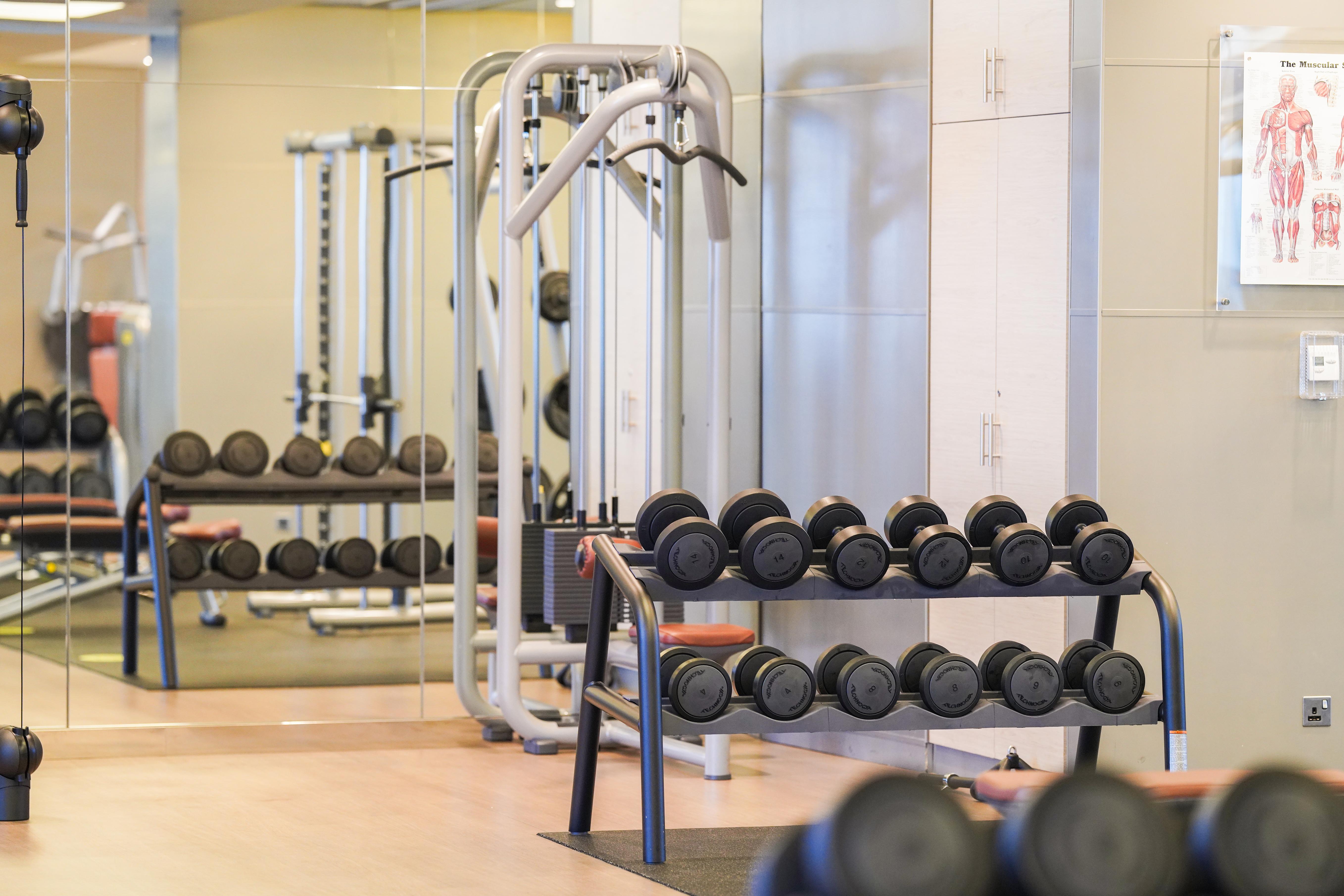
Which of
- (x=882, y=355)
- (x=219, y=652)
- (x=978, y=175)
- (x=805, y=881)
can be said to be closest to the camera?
(x=805, y=881)

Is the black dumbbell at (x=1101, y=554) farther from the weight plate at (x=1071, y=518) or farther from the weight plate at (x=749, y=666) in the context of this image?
the weight plate at (x=749, y=666)

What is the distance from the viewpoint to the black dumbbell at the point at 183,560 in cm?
545

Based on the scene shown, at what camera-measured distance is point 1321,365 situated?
429cm

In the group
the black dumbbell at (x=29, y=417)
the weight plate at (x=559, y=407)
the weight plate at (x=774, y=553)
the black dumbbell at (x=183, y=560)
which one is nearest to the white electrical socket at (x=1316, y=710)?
the weight plate at (x=774, y=553)

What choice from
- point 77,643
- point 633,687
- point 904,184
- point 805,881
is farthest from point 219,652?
point 805,881

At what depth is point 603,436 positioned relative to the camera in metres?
4.90

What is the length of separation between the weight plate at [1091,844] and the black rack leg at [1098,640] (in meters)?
1.88

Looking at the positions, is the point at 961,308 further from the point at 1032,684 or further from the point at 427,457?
the point at 427,457

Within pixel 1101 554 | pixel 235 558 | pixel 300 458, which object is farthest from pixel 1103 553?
pixel 235 558

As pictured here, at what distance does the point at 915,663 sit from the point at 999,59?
6.00ft

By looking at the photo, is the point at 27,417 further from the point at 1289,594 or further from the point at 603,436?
the point at 1289,594

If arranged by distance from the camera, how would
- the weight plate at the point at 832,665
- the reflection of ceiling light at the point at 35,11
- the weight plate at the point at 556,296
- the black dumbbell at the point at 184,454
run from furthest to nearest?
the weight plate at the point at 556,296
the black dumbbell at the point at 184,454
the reflection of ceiling light at the point at 35,11
the weight plate at the point at 832,665

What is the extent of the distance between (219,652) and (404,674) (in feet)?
2.07

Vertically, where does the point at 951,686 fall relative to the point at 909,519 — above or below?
below
